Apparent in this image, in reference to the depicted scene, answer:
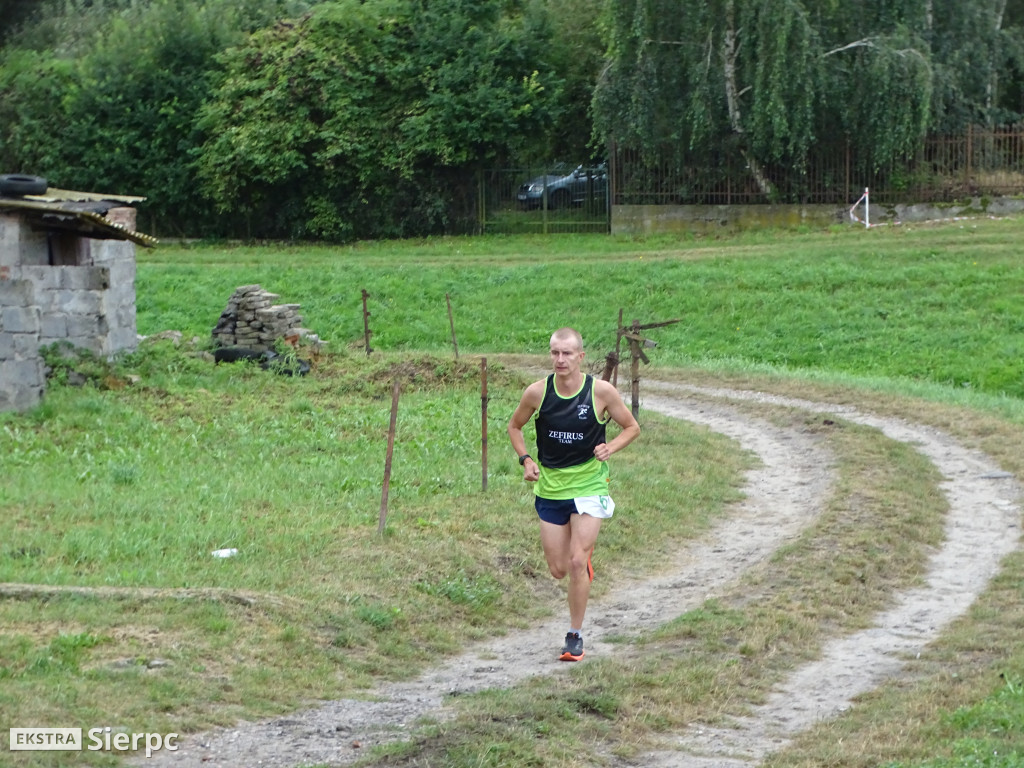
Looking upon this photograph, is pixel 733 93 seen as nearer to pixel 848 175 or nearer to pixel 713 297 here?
pixel 848 175

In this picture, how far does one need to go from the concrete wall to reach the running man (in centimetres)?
969

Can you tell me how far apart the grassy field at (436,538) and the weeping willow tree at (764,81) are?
6.51m

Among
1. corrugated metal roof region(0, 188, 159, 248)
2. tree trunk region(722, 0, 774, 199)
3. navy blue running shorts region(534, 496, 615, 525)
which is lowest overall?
navy blue running shorts region(534, 496, 615, 525)

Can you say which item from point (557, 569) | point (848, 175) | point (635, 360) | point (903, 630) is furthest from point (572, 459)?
point (848, 175)

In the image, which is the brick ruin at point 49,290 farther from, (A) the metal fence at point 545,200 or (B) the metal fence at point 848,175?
(B) the metal fence at point 848,175

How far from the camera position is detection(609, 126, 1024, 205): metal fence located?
3139 cm

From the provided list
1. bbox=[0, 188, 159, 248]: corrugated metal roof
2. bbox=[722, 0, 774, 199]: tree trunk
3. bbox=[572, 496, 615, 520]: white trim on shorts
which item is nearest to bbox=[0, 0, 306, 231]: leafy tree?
bbox=[722, 0, 774, 199]: tree trunk

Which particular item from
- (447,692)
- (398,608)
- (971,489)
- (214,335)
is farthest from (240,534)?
(214,335)

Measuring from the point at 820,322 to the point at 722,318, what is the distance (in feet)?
6.08

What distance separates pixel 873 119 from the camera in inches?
1165

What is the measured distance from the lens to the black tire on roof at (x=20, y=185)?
671 inches

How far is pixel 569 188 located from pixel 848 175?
7249mm

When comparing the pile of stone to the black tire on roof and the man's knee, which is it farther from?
the man's knee

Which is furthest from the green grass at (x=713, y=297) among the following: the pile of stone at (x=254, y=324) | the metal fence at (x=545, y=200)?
the pile of stone at (x=254, y=324)
